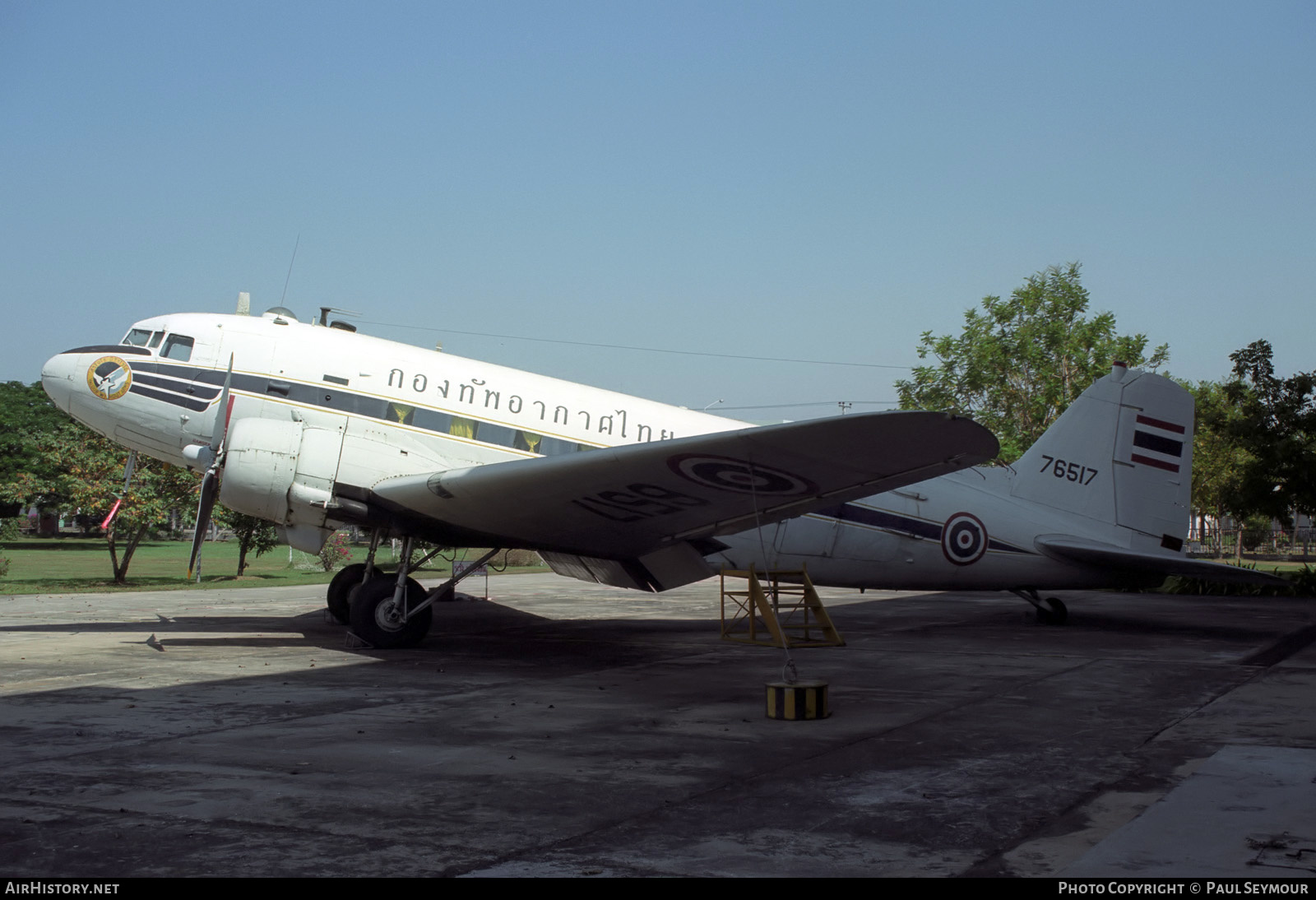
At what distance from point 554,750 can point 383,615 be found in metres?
5.97

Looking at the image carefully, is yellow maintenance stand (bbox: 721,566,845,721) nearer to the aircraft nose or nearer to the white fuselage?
the white fuselage

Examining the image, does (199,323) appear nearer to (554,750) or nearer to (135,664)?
(135,664)

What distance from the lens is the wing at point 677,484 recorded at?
873 cm

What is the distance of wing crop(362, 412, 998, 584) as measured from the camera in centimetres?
873

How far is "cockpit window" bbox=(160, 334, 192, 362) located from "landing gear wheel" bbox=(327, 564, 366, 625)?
4.07 meters

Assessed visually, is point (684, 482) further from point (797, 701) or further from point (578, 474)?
point (797, 701)

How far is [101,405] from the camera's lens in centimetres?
1328

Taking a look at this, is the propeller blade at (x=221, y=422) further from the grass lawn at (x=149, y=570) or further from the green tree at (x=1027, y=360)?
the green tree at (x=1027, y=360)

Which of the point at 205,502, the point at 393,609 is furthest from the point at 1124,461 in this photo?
the point at 205,502

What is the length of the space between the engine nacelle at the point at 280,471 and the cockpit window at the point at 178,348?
1.76 metres

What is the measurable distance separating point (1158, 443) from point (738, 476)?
9.78 meters

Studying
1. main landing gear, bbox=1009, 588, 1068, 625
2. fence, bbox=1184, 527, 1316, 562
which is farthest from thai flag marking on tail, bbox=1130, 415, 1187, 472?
fence, bbox=1184, 527, 1316, 562

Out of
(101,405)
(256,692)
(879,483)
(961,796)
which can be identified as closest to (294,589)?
(101,405)

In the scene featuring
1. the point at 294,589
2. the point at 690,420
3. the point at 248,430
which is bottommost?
the point at 294,589
